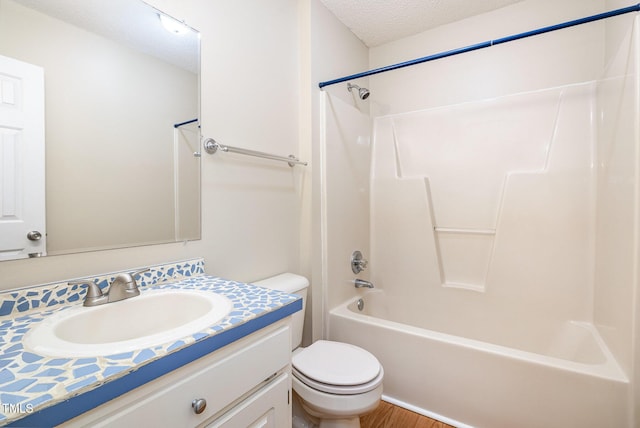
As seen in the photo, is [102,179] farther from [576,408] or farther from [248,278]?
[576,408]

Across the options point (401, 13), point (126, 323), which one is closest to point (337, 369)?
point (126, 323)

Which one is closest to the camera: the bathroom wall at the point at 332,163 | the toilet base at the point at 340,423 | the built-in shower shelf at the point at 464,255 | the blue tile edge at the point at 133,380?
the blue tile edge at the point at 133,380

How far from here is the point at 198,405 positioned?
666 mm

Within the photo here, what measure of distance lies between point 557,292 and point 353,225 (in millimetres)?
1358

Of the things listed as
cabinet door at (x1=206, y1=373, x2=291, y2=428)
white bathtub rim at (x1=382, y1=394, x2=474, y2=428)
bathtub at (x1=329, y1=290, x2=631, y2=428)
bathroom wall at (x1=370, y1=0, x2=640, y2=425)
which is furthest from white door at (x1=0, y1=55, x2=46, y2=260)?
bathroom wall at (x1=370, y1=0, x2=640, y2=425)

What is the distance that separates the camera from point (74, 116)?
916mm

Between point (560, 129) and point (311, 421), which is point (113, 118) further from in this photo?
point (560, 129)

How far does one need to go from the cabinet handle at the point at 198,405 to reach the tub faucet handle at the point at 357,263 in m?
1.53

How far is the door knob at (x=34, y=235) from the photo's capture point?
84 cm

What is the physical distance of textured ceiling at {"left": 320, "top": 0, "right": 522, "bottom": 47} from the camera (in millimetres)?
1914

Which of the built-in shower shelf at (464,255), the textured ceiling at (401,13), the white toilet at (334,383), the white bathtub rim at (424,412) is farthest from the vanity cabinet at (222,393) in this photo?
the textured ceiling at (401,13)

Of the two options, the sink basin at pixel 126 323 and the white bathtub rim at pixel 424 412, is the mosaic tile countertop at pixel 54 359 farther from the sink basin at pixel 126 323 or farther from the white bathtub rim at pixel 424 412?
the white bathtub rim at pixel 424 412

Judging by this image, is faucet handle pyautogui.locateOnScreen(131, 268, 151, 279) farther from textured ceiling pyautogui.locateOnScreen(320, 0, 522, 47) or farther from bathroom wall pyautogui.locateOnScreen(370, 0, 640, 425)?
textured ceiling pyautogui.locateOnScreen(320, 0, 522, 47)

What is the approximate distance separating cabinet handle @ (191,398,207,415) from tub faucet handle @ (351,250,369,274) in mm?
1533
